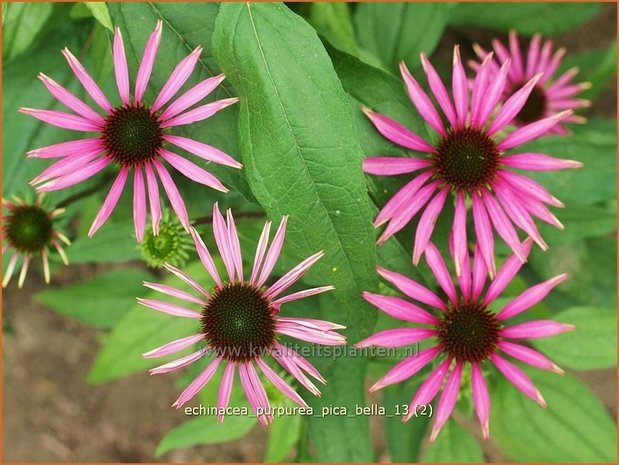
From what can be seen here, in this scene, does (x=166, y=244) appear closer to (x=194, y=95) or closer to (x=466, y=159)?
(x=194, y=95)

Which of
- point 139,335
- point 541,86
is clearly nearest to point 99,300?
point 139,335

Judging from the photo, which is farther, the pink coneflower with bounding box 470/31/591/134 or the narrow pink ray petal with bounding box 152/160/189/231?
the pink coneflower with bounding box 470/31/591/134

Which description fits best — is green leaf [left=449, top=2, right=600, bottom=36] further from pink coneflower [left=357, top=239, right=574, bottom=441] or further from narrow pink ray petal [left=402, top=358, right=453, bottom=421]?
narrow pink ray petal [left=402, top=358, right=453, bottom=421]

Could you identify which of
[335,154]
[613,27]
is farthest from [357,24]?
[613,27]

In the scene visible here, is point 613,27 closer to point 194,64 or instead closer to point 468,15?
point 468,15

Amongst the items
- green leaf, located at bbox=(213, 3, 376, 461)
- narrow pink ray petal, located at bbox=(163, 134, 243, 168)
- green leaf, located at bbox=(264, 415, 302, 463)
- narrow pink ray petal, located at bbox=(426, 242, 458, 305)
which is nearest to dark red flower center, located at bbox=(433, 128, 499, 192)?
narrow pink ray petal, located at bbox=(426, 242, 458, 305)

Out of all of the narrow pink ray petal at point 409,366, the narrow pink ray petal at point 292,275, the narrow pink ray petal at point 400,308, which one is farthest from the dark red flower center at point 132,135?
the narrow pink ray petal at point 409,366
